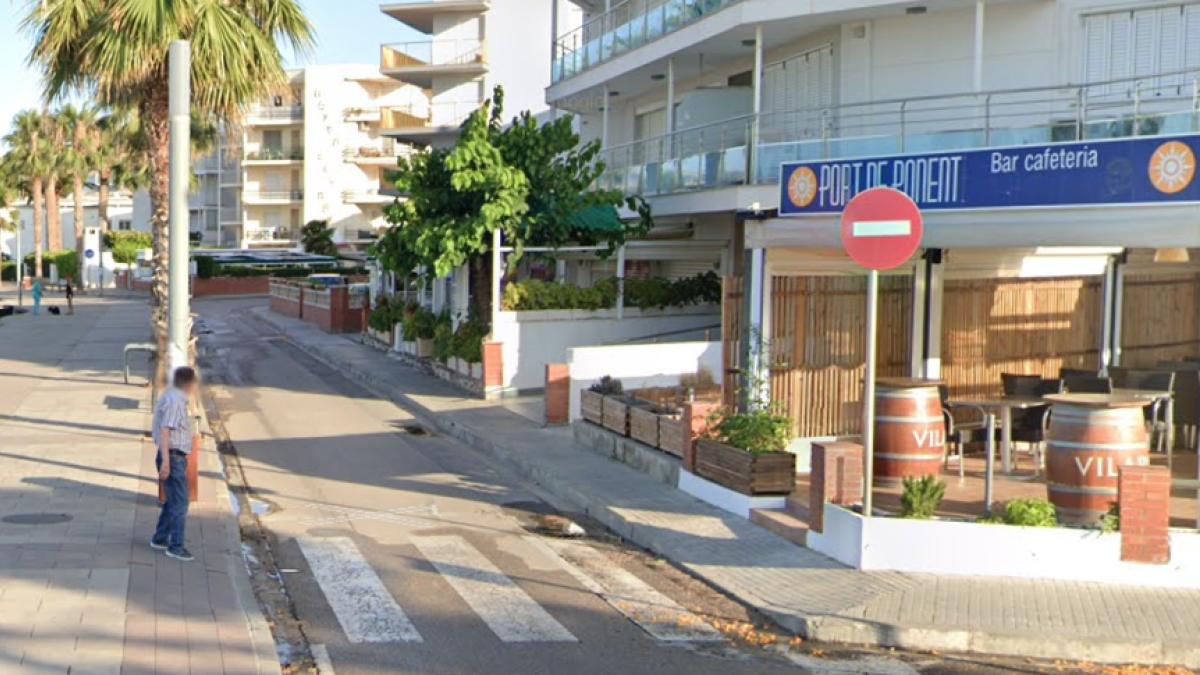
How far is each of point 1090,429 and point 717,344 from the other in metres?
11.1

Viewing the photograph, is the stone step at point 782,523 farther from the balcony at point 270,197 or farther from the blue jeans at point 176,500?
the balcony at point 270,197

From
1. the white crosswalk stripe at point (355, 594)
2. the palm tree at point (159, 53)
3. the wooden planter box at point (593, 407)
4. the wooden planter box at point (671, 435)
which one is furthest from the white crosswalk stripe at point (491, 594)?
the palm tree at point (159, 53)

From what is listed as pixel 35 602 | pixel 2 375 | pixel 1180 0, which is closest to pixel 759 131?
pixel 1180 0

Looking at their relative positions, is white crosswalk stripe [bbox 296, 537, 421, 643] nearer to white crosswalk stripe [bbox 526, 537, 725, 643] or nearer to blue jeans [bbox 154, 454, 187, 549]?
blue jeans [bbox 154, 454, 187, 549]

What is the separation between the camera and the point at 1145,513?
1048 cm

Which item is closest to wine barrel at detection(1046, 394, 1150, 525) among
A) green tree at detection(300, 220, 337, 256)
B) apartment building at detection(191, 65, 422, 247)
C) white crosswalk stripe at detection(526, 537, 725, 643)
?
white crosswalk stripe at detection(526, 537, 725, 643)

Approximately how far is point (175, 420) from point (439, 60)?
46411mm

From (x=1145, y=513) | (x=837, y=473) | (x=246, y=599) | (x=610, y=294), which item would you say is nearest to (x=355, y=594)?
(x=246, y=599)

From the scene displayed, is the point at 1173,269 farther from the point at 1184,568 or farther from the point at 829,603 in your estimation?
the point at 829,603

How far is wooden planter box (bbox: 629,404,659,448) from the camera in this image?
54.8ft

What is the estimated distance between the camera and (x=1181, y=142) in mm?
10680

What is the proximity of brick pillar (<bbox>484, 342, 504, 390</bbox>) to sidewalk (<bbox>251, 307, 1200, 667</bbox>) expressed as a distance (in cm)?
1008

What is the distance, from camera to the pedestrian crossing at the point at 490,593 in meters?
9.70

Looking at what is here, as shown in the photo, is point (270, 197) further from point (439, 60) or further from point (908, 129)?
point (908, 129)
